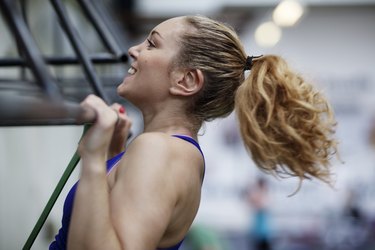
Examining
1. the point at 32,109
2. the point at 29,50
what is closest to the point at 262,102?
the point at 29,50

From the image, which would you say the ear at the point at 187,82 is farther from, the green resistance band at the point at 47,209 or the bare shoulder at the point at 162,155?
the green resistance band at the point at 47,209

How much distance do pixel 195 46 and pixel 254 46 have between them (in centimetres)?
1289

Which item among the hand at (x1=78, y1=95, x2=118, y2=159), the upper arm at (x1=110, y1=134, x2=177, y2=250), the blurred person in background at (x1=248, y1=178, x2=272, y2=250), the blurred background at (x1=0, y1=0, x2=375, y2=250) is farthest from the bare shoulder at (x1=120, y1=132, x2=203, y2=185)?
the blurred background at (x1=0, y1=0, x2=375, y2=250)

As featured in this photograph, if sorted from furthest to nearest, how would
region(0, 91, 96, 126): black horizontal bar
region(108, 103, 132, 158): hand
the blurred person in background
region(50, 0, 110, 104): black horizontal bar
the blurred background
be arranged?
the blurred background
the blurred person in background
region(108, 103, 132, 158): hand
region(50, 0, 110, 104): black horizontal bar
region(0, 91, 96, 126): black horizontal bar

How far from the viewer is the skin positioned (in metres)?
1.69

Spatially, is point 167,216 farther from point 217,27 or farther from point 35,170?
point 35,170

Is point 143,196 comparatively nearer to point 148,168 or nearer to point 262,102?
point 148,168

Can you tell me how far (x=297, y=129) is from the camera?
2193mm

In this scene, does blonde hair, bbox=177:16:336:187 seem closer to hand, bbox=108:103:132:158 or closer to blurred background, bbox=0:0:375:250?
hand, bbox=108:103:132:158

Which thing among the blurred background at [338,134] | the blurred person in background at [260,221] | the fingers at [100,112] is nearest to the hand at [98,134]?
the fingers at [100,112]

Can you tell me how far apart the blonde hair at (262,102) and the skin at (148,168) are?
0.15 feet

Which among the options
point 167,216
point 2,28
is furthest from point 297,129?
point 2,28

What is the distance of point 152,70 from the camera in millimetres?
2041

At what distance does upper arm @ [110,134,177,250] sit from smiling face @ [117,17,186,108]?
206 millimetres
